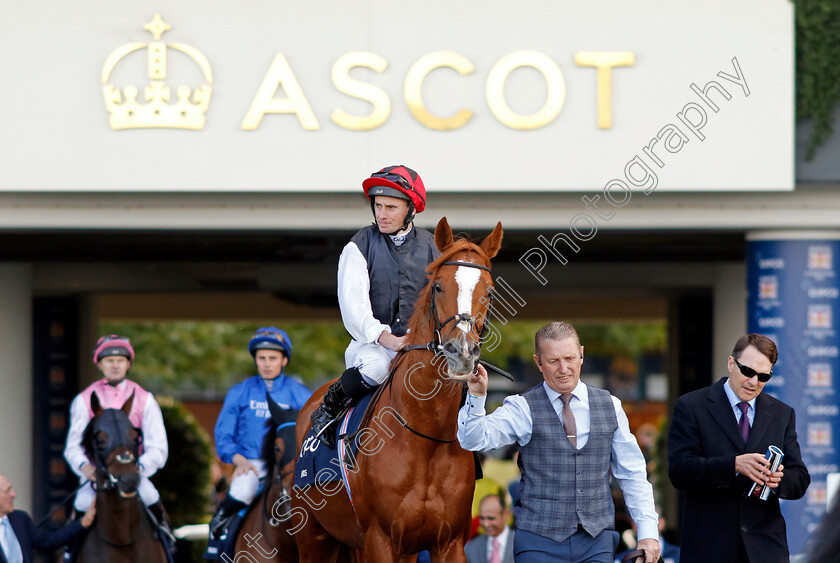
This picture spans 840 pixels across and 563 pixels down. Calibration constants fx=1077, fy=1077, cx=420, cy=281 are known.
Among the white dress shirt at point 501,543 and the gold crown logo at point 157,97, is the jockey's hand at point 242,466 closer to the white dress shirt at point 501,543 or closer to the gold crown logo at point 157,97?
the white dress shirt at point 501,543

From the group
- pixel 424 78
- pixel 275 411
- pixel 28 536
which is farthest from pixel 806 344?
pixel 28 536

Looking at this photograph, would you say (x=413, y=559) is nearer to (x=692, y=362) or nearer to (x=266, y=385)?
(x=266, y=385)

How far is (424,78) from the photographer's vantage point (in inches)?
321

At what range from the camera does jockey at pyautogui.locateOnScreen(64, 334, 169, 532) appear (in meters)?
6.82

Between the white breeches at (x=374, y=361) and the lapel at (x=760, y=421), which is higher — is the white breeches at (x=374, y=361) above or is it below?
above

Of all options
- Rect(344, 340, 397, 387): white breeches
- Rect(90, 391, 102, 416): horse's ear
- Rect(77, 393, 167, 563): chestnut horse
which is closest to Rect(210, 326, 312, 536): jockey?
Rect(77, 393, 167, 563): chestnut horse

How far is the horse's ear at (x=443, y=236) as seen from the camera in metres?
4.26

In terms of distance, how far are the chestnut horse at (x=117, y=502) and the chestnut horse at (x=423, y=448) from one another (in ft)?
7.94

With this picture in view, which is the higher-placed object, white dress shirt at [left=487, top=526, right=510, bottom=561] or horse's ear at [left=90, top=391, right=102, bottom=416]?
horse's ear at [left=90, top=391, right=102, bottom=416]

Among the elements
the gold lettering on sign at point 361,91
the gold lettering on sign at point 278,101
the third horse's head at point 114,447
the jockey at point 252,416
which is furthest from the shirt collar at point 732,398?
the gold lettering on sign at point 278,101

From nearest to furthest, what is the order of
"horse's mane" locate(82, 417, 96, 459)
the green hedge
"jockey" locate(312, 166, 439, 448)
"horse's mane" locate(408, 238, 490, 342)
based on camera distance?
"horse's mane" locate(408, 238, 490, 342)
"jockey" locate(312, 166, 439, 448)
"horse's mane" locate(82, 417, 96, 459)
the green hedge

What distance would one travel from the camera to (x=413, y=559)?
4.45 m

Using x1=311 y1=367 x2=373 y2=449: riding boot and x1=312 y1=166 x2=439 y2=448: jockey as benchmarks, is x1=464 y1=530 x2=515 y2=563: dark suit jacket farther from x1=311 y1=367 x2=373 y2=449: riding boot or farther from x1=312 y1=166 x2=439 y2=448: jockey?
x1=312 y1=166 x2=439 y2=448: jockey

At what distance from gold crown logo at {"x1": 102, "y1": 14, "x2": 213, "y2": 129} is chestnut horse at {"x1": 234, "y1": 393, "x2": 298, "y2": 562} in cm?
261
